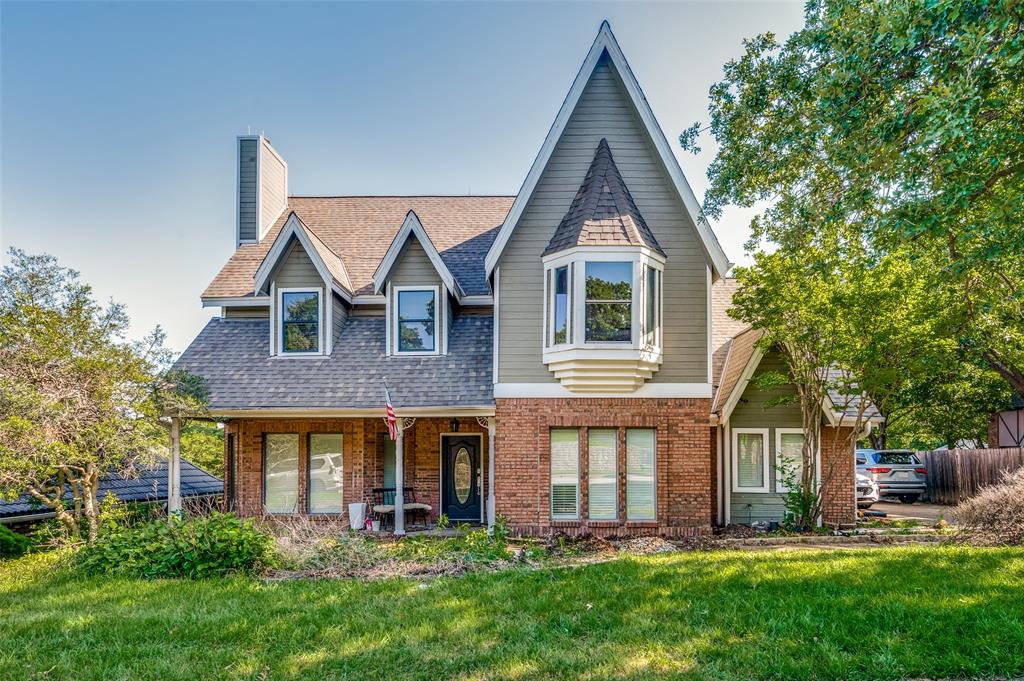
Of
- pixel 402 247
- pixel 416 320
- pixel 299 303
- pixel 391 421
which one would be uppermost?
pixel 402 247

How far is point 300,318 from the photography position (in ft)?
48.6

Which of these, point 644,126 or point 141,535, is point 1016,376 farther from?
point 141,535

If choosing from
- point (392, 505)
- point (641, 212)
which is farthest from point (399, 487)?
point (641, 212)

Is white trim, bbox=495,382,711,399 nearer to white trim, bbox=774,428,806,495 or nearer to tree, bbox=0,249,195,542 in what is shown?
white trim, bbox=774,428,806,495

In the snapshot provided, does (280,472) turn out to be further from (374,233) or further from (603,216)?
(603,216)

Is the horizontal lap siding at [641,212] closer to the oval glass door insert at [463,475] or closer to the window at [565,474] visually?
the window at [565,474]

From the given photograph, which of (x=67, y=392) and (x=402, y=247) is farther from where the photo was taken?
(x=402, y=247)

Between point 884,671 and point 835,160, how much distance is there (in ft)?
22.7

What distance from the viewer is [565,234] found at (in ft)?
41.0

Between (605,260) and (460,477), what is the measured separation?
6523 millimetres

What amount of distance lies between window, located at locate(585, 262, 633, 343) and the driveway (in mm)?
9682

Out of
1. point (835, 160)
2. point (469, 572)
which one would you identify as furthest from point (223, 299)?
point (835, 160)

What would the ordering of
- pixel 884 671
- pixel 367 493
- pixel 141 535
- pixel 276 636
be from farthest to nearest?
1. pixel 367 493
2. pixel 141 535
3. pixel 276 636
4. pixel 884 671

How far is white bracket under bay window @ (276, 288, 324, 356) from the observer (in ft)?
48.3
